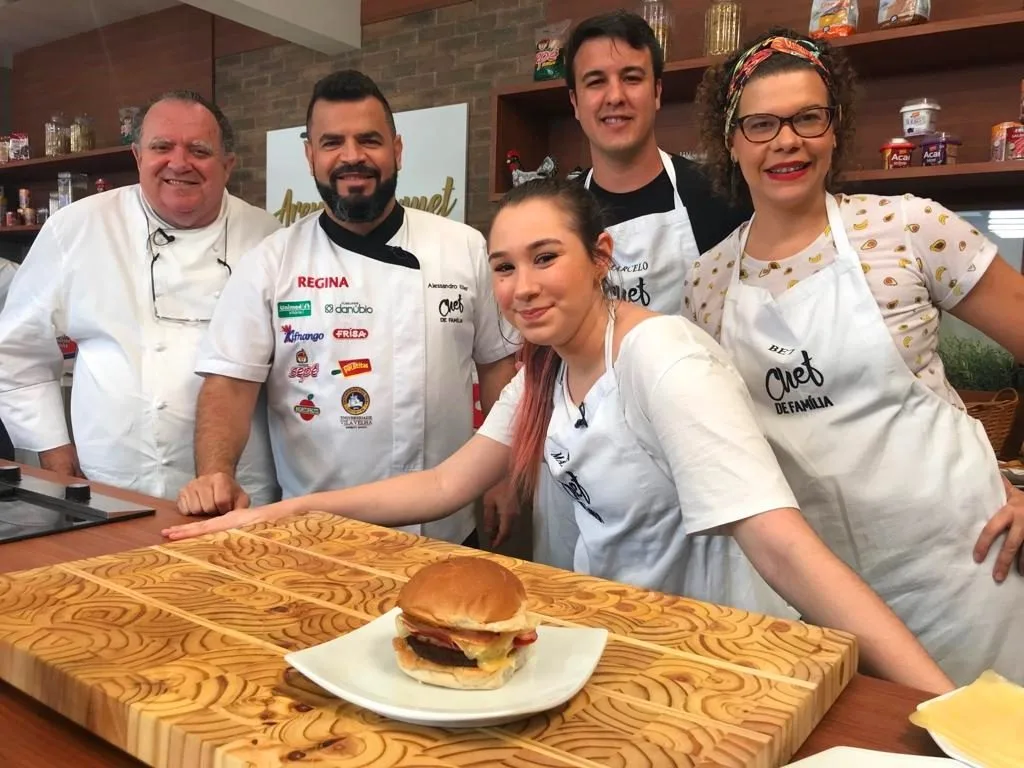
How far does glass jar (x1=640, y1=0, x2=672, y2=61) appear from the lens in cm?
289

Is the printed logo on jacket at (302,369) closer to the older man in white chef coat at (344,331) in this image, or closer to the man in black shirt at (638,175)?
the older man in white chef coat at (344,331)

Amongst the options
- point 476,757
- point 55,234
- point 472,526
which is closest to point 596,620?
point 476,757

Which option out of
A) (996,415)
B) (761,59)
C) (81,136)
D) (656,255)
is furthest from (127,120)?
(996,415)

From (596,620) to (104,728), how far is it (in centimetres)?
50

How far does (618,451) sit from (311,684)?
61 cm

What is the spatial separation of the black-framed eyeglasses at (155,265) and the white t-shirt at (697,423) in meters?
1.31

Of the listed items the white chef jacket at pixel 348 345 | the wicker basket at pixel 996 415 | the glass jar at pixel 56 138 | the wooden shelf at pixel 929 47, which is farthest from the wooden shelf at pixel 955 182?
the glass jar at pixel 56 138

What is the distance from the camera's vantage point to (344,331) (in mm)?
1854

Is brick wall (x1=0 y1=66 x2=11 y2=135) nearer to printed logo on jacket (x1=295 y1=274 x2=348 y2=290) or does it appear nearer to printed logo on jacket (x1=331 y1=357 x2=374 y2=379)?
printed logo on jacket (x1=295 y1=274 x2=348 y2=290)

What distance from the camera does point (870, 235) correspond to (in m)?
1.35

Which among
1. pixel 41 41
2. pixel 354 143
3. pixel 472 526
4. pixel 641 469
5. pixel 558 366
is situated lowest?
pixel 472 526

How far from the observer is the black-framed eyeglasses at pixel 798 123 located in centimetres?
134

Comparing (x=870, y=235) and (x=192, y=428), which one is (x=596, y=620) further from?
(x=192, y=428)

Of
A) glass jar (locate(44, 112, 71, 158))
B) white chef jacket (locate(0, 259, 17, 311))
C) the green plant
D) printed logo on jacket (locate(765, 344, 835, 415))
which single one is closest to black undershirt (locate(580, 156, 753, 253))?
printed logo on jacket (locate(765, 344, 835, 415))
